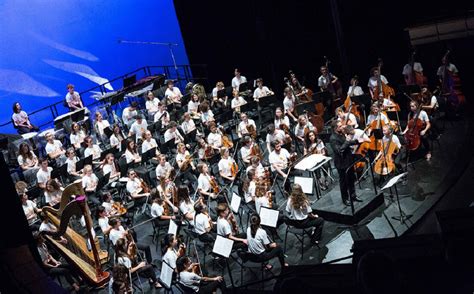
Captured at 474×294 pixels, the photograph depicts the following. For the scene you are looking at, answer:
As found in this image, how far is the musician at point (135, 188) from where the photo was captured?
11.5 m

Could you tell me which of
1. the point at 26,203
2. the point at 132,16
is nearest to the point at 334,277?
the point at 26,203

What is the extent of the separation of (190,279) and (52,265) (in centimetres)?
306

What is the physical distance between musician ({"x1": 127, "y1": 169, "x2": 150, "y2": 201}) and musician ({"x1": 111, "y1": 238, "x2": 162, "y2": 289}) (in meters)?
2.20

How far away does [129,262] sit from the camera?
900cm

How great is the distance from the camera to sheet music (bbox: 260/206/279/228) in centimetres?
895

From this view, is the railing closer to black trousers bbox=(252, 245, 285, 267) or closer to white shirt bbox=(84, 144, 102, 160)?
white shirt bbox=(84, 144, 102, 160)

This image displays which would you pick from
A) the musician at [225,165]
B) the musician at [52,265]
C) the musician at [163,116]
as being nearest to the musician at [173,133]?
the musician at [163,116]

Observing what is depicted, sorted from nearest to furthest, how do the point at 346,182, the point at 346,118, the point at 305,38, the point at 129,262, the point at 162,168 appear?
the point at 129,262 → the point at 346,182 → the point at 346,118 → the point at 162,168 → the point at 305,38

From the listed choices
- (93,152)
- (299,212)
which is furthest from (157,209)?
(93,152)

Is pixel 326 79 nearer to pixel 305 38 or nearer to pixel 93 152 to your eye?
pixel 305 38

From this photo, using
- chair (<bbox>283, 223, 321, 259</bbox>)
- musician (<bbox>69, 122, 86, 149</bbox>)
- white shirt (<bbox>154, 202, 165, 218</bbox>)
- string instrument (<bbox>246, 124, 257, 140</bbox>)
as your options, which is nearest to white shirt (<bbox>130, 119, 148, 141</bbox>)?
musician (<bbox>69, 122, 86, 149</bbox>)

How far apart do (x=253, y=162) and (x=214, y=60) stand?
10365mm

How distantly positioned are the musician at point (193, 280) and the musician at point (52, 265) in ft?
8.37

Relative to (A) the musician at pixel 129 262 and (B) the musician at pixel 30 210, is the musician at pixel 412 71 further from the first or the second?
(B) the musician at pixel 30 210
